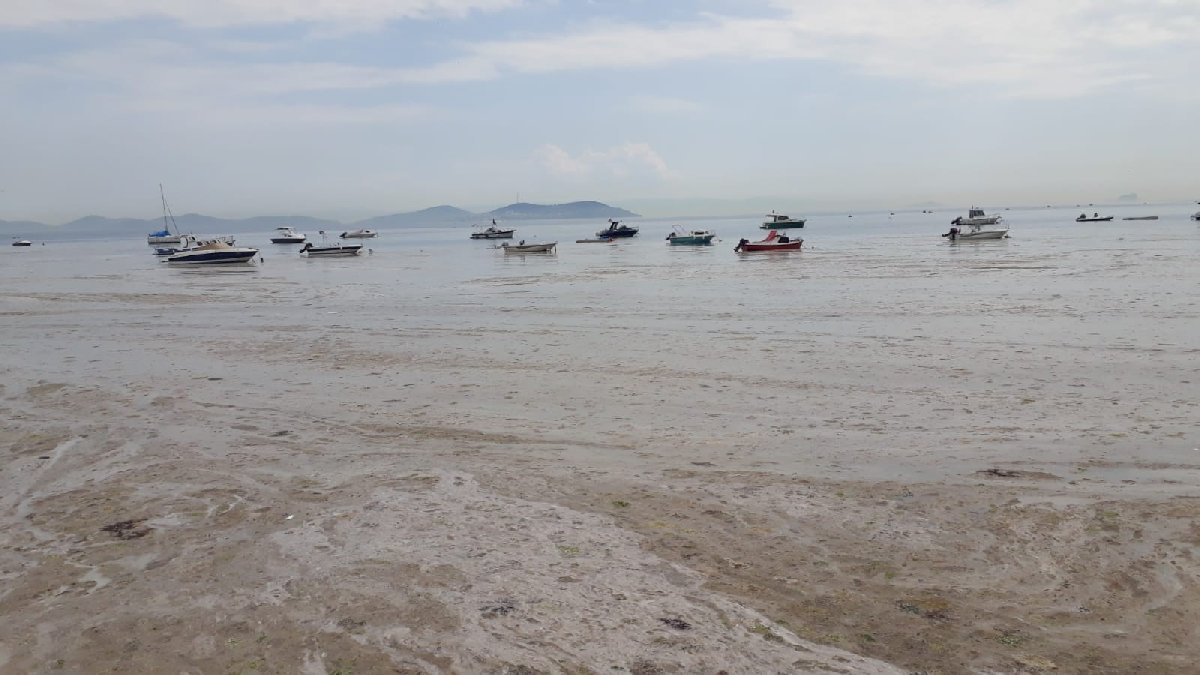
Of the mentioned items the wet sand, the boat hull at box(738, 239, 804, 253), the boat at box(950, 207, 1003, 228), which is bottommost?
the boat hull at box(738, 239, 804, 253)

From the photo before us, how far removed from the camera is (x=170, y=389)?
51.8 feet

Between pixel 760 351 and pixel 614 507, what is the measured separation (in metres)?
10.8

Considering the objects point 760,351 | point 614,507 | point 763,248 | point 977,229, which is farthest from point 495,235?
point 614,507

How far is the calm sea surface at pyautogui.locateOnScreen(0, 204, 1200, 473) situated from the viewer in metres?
11.4

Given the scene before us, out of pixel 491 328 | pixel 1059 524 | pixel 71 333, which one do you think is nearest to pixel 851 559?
pixel 1059 524

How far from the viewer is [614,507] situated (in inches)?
337

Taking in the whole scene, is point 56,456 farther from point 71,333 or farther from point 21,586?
point 71,333

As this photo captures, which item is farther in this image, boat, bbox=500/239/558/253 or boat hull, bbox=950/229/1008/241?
boat hull, bbox=950/229/1008/241

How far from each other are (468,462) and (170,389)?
8409 mm

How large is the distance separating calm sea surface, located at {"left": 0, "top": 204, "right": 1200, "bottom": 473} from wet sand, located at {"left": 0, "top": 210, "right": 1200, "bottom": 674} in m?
0.12

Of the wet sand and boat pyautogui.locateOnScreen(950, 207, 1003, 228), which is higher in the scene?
boat pyautogui.locateOnScreen(950, 207, 1003, 228)

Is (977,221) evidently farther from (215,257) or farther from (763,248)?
(215,257)

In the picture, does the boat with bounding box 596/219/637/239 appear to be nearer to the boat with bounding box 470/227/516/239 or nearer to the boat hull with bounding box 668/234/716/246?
the boat hull with bounding box 668/234/716/246

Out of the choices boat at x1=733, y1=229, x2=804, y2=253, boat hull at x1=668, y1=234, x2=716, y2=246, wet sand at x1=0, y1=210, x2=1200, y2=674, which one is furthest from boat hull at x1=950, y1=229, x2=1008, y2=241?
wet sand at x1=0, y1=210, x2=1200, y2=674
